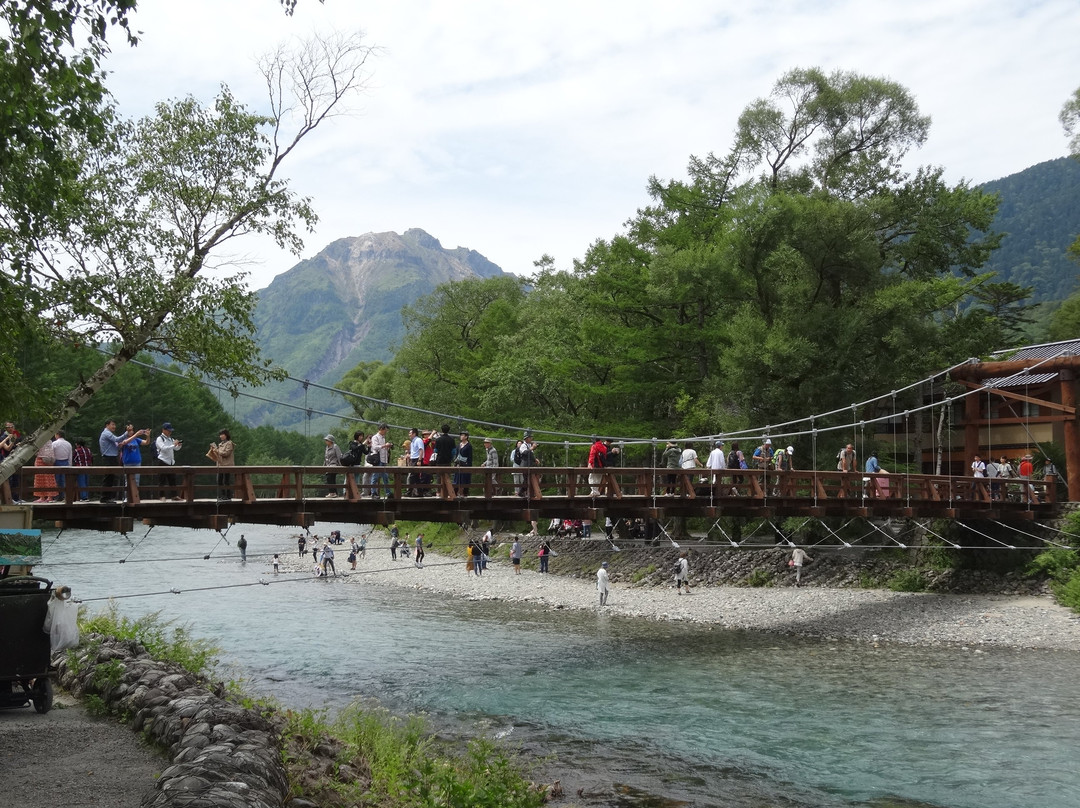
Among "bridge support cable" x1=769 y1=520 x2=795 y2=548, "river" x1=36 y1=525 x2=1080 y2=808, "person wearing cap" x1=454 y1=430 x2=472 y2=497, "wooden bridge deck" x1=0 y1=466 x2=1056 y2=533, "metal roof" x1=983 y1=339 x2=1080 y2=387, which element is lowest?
"river" x1=36 y1=525 x2=1080 y2=808

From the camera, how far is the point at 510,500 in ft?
64.0

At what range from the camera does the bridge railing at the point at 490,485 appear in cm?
1545

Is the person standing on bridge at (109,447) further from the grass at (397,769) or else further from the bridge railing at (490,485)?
the grass at (397,769)

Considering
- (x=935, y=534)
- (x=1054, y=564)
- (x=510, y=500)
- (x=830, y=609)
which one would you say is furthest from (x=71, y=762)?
(x=935, y=534)

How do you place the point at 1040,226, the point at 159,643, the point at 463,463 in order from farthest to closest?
the point at 1040,226 → the point at 463,463 → the point at 159,643

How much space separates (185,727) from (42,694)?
2.56m

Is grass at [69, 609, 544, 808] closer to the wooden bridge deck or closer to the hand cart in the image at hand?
the hand cart

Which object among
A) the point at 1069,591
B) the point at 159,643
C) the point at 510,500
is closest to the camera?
the point at 159,643

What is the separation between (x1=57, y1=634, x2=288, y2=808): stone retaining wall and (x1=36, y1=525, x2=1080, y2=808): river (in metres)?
3.53

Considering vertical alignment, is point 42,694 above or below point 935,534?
below

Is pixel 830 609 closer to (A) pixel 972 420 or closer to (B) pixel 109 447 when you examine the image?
(A) pixel 972 420

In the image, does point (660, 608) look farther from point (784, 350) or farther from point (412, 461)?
point (412, 461)

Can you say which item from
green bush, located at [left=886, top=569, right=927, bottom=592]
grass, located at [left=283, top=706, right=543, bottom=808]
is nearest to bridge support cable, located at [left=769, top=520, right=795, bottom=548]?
green bush, located at [left=886, top=569, right=927, bottom=592]

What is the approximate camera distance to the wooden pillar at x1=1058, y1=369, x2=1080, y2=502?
90.1ft
